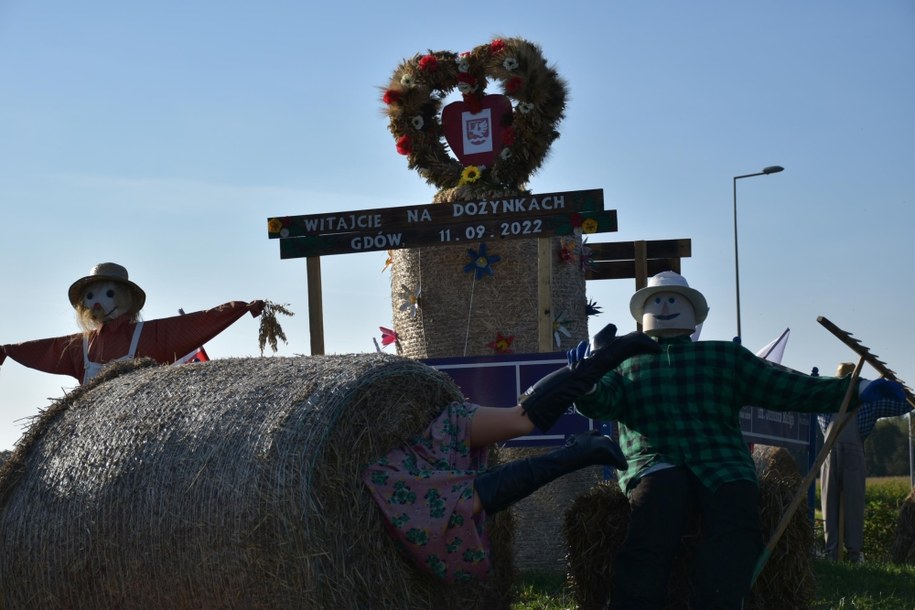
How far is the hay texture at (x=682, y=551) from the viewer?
5469mm

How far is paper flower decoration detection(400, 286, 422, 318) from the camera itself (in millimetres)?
9234

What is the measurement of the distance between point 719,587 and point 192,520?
2185 millimetres

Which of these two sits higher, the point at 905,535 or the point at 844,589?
the point at 844,589

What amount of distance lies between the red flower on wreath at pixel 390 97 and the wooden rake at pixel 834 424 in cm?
499

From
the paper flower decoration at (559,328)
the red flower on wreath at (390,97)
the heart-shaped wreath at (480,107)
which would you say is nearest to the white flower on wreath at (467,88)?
the heart-shaped wreath at (480,107)

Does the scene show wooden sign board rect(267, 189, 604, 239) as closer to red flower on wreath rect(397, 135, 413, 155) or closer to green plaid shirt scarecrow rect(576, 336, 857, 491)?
red flower on wreath rect(397, 135, 413, 155)

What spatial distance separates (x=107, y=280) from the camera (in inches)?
306

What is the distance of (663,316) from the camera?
5.81m

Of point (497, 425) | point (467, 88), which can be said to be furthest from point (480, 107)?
point (497, 425)

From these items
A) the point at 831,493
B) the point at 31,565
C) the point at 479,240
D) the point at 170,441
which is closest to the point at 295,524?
the point at 170,441

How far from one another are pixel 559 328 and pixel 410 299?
45.8 inches

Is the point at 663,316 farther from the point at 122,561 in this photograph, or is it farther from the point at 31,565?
the point at 31,565

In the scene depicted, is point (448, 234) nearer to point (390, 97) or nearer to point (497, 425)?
point (390, 97)

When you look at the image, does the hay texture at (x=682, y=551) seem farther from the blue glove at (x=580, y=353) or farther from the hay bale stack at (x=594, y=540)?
the blue glove at (x=580, y=353)
